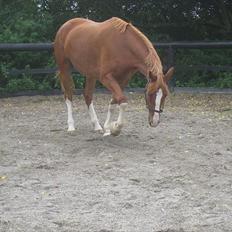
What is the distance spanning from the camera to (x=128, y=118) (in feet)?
30.0

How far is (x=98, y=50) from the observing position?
7.40 m

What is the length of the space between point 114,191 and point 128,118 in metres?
4.30

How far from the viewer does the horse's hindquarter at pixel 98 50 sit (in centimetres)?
707

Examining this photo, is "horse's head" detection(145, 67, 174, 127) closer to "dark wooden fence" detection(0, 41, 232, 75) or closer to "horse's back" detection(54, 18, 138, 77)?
"horse's back" detection(54, 18, 138, 77)

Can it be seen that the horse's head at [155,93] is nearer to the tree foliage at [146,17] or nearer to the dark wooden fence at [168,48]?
the dark wooden fence at [168,48]

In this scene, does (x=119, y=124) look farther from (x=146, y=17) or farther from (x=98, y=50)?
(x=146, y=17)

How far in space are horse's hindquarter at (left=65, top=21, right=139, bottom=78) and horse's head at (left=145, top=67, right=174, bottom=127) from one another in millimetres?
603

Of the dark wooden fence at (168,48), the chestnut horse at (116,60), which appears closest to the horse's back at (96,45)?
the chestnut horse at (116,60)

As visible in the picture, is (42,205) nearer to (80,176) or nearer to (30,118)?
(80,176)

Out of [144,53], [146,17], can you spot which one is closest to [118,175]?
[144,53]

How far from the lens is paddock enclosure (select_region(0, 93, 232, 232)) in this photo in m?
4.16

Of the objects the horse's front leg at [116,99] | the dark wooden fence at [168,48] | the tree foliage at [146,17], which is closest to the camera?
the horse's front leg at [116,99]

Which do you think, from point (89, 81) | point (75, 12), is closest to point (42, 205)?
Result: point (89, 81)

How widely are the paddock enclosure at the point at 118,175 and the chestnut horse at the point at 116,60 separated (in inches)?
21.4
